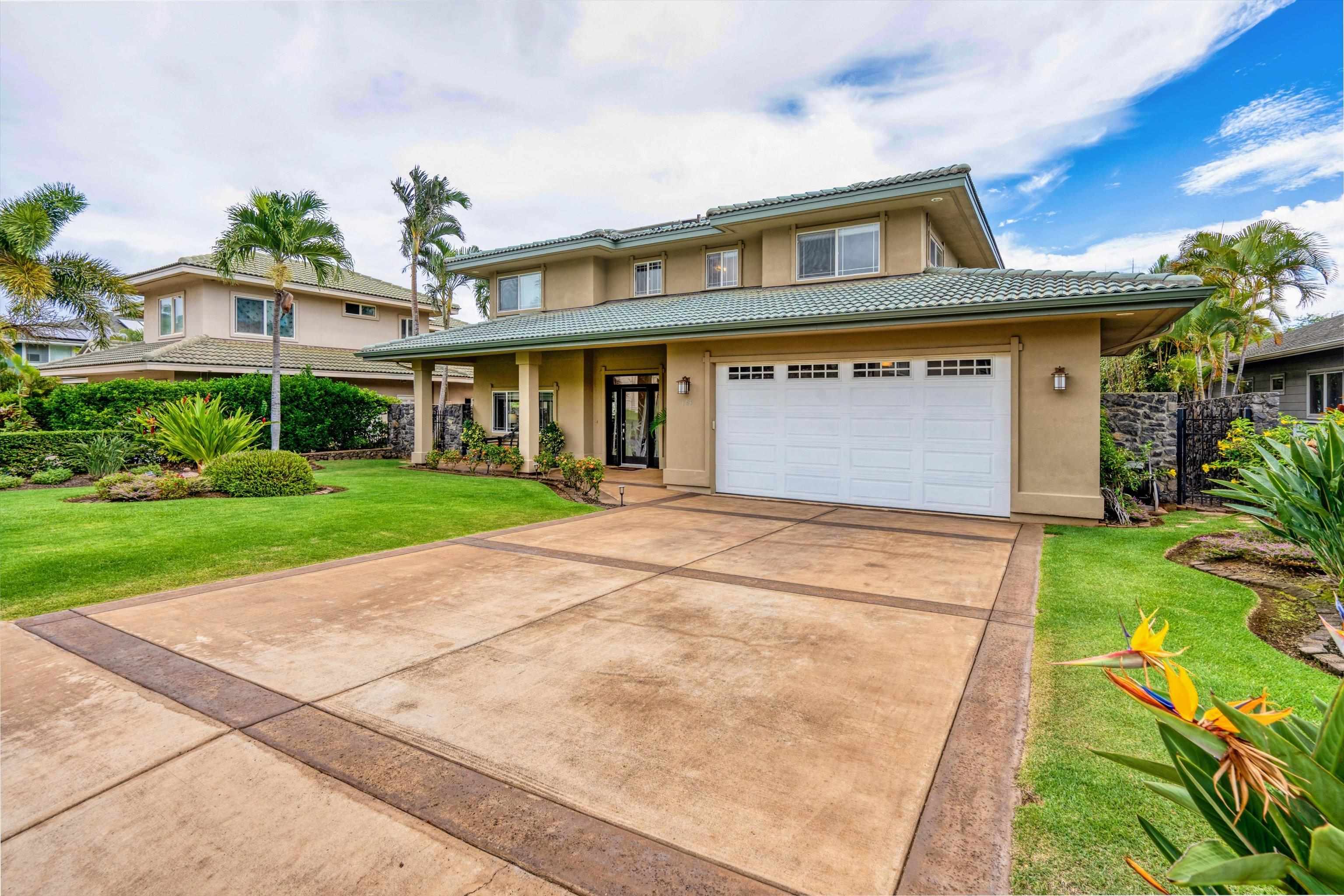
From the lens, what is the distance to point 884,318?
10.2 m

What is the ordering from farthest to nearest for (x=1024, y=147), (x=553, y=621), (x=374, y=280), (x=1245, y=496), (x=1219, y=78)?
(x=374, y=280), (x=1024, y=147), (x=1219, y=78), (x=1245, y=496), (x=553, y=621)

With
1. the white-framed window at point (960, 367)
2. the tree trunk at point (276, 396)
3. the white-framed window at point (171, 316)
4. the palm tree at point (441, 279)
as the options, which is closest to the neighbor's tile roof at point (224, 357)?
the white-framed window at point (171, 316)

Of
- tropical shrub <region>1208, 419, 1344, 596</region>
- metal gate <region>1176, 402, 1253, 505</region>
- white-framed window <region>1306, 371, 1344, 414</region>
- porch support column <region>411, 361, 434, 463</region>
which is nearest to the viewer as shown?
tropical shrub <region>1208, 419, 1344, 596</region>

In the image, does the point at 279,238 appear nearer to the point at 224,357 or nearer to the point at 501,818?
the point at 224,357

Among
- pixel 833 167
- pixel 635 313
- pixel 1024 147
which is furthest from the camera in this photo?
pixel 833 167

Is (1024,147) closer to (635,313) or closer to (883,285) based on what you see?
(883,285)

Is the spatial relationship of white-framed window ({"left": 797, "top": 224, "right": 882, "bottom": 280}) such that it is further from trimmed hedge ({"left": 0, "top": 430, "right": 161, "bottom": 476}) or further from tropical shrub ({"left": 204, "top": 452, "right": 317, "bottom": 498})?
trimmed hedge ({"left": 0, "top": 430, "right": 161, "bottom": 476})

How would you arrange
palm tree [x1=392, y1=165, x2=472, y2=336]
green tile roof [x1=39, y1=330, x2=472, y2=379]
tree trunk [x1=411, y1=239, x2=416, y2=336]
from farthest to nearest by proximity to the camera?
1. tree trunk [x1=411, y1=239, x2=416, y2=336]
2. palm tree [x1=392, y1=165, x2=472, y2=336]
3. green tile roof [x1=39, y1=330, x2=472, y2=379]

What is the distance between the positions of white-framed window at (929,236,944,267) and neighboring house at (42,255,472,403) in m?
16.0

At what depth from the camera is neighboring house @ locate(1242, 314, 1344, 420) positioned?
1802 cm

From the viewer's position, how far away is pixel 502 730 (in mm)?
3473

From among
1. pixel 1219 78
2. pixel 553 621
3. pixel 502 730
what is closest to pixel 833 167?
pixel 1219 78

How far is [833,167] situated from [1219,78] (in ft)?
38.0

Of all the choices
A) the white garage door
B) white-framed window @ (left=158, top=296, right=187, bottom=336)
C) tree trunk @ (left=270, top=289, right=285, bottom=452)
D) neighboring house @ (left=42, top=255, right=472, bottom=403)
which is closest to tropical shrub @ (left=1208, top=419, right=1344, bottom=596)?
the white garage door
